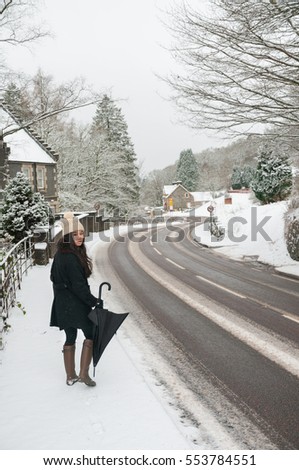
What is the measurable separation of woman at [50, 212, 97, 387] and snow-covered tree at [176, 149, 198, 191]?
97.0 metres

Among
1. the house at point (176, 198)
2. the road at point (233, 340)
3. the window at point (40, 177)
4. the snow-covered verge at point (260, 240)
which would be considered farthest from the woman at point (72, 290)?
the house at point (176, 198)

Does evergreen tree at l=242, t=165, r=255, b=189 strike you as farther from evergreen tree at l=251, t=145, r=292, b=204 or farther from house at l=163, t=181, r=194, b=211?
evergreen tree at l=251, t=145, r=292, b=204

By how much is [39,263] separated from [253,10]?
10688 millimetres

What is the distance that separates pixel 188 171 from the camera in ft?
334

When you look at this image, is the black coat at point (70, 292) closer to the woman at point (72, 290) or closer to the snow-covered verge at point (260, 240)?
the woman at point (72, 290)

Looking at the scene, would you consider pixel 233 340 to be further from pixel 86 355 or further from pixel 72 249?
pixel 72 249

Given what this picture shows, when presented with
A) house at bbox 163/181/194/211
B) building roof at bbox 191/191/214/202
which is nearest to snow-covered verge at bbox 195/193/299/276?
house at bbox 163/181/194/211

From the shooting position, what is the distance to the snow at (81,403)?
374 cm

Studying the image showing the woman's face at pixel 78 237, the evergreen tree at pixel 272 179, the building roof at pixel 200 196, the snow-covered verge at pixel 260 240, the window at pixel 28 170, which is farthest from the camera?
the building roof at pixel 200 196

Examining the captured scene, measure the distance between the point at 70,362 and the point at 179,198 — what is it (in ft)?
283

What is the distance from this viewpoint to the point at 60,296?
4633 mm

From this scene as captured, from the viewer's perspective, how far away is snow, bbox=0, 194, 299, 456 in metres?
3.74

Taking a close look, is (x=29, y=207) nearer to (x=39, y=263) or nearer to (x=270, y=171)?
(x=39, y=263)

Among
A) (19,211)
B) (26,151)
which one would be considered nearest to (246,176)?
(26,151)
